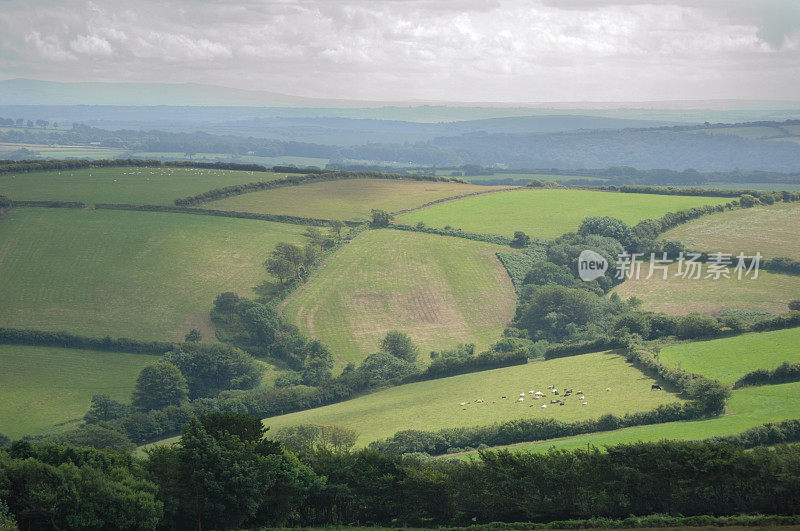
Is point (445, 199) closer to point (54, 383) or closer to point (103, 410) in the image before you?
point (54, 383)

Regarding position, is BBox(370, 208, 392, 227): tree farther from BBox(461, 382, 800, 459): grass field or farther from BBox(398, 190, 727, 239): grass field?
BBox(461, 382, 800, 459): grass field

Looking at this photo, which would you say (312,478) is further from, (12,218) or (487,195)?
(487,195)

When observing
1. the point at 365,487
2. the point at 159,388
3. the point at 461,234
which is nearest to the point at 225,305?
the point at 159,388

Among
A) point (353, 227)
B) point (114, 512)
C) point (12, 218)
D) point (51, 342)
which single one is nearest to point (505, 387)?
point (114, 512)

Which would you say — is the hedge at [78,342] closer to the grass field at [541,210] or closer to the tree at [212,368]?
the tree at [212,368]

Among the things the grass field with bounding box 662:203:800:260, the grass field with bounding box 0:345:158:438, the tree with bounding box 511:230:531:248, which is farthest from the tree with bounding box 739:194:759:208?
the grass field with bounding box 0:345:158:438
